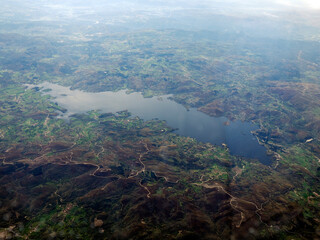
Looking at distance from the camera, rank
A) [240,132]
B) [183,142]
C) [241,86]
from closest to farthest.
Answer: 1. [183,142]
2. [240,132]
3. [241,86]

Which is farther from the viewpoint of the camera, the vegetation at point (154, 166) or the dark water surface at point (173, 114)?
the dark water surface at point (173, 114)

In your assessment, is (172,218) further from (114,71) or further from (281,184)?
(114,71)

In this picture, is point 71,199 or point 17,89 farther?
point 17,89

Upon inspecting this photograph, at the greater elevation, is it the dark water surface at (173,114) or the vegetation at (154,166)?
the vegetation at (154,166)

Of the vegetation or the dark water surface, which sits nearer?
the vegetation

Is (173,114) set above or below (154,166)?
below

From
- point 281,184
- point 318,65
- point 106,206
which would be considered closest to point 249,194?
point 281,184

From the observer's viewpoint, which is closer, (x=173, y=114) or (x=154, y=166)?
(x=154, y=166)

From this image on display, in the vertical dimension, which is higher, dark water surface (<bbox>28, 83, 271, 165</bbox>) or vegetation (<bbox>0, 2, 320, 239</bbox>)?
vegetation (<bbox>0, 2, 320, 239</bbox>)
